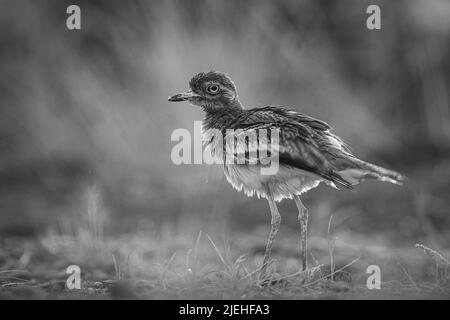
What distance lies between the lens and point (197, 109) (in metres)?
10.0

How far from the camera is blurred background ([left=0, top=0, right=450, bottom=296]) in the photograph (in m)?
8.91

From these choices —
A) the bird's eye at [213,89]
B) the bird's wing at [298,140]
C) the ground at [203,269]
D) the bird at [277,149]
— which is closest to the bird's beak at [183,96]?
the bird at [277,149]

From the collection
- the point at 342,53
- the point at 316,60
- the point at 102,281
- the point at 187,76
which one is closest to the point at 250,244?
the point at 102,281

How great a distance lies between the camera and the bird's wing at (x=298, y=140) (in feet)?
16.2

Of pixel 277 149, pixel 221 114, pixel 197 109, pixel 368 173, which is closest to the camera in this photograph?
pixel 368 173

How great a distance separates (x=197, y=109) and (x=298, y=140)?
5.06m

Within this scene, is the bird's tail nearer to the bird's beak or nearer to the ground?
the ground

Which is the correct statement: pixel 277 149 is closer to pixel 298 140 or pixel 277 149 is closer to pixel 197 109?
pixel 298 140

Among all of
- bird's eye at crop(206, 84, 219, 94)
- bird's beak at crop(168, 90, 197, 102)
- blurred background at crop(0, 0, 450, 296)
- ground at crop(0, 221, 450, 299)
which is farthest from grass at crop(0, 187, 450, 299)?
bird's eye at crop(206, 84, 219, 94)

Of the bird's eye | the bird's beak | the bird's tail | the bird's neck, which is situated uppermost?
the bird's eye

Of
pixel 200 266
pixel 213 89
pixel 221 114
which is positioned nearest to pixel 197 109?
pixel 213 89

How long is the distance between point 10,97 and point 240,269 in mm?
8245

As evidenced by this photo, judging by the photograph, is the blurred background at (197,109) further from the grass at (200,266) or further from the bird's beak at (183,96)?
the bird's beak at (183,96)
